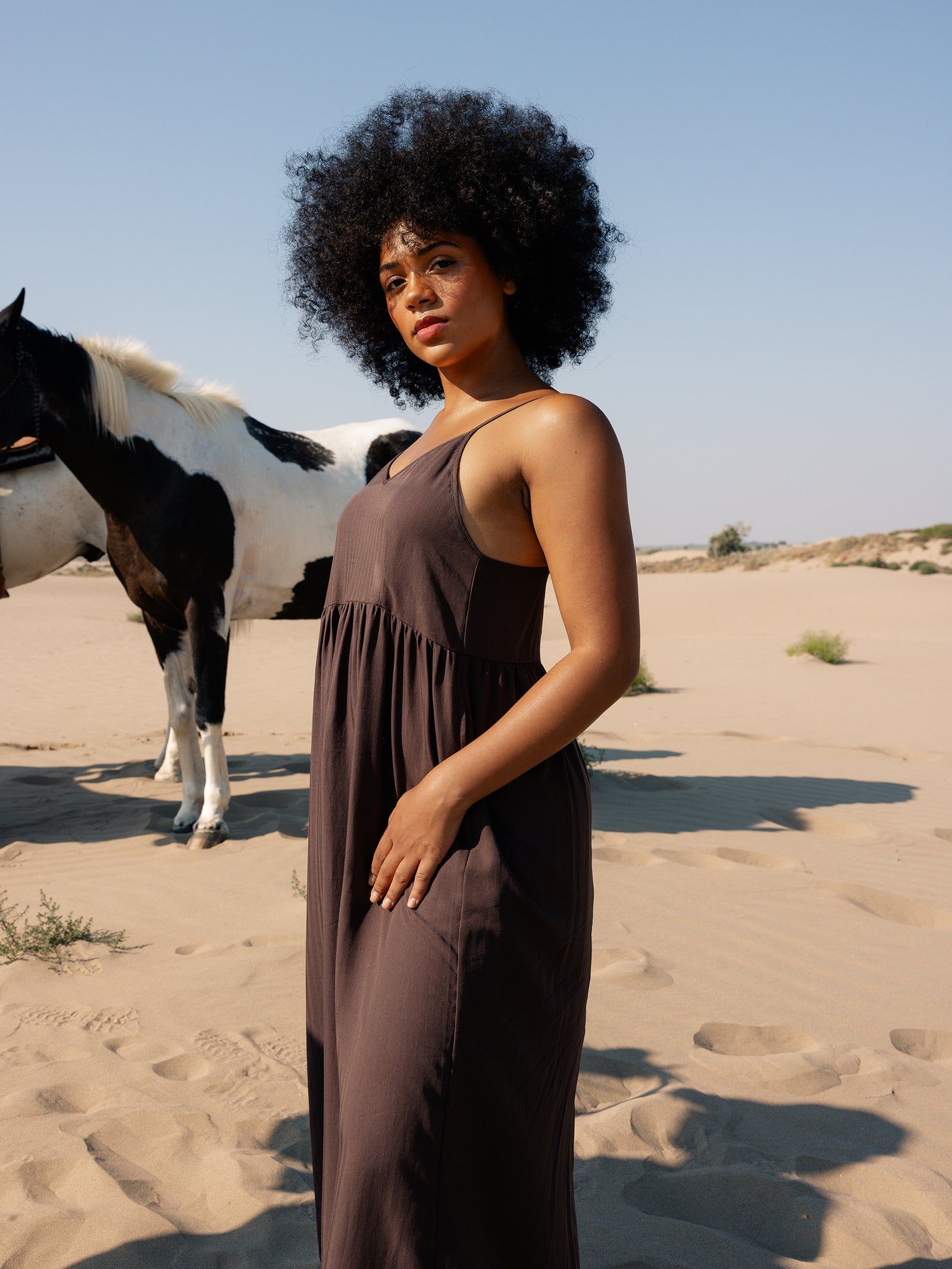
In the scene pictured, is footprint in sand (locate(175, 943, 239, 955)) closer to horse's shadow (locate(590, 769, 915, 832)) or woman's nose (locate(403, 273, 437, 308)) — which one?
horse's shadow (locate(590, 769, 915, 832))

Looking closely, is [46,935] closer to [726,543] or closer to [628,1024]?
[628,1024]

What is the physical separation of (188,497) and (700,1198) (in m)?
4.29

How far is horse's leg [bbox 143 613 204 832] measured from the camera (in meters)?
5.81

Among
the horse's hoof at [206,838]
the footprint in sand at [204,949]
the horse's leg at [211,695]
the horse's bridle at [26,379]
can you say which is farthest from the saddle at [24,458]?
the footprint in sand at [204,949]

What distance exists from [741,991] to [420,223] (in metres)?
3.01

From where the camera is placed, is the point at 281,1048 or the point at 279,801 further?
the point at 279,801

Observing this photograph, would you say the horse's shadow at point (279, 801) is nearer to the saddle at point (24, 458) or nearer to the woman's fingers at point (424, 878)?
the saddle at point (24, 458)

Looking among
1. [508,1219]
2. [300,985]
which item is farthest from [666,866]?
[508,1219]

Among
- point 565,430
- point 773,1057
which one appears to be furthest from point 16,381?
point 773,1057

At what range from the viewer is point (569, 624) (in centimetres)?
145

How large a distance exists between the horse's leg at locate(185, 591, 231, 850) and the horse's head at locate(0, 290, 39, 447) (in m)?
1.25

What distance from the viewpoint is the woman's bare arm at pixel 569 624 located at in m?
1.44

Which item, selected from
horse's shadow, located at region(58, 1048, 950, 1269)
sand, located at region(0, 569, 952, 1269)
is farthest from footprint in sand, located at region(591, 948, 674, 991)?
horse's shadow, located at region(58, 1048, 950, 1269)

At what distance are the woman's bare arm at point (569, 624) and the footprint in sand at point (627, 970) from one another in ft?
7.56
